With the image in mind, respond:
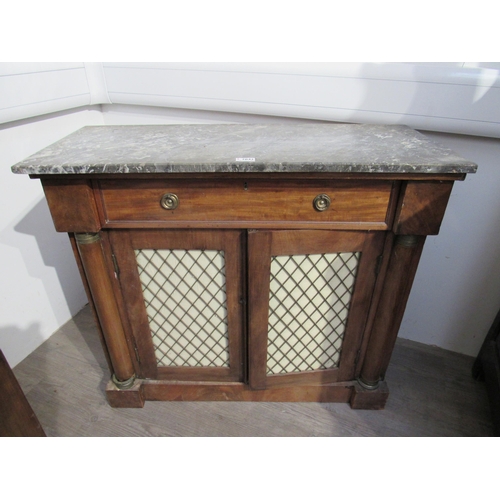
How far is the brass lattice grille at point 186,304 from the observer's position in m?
0.89

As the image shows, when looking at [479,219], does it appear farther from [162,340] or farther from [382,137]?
[162,340]

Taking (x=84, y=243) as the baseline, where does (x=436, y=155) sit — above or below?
above

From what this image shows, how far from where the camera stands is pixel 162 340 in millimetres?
1021

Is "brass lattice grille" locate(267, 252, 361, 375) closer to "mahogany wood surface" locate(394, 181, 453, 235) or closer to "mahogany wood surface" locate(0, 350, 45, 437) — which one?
"mahogany wood surface" locate(394, 181, 453, 235)

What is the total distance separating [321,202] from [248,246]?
196 millimetres

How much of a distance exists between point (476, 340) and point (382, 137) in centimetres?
83

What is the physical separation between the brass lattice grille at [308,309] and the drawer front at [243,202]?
0.12 metres

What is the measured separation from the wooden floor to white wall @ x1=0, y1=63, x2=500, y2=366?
0.48 feet

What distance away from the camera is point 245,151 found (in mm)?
793

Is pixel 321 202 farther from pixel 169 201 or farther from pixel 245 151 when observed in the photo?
pixel 169 201

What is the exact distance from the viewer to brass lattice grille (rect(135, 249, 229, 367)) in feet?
2.92

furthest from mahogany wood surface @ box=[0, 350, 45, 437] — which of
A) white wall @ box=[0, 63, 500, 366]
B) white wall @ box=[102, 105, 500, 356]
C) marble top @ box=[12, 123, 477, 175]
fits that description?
white wall @ box=[102, 105, 500, 356]

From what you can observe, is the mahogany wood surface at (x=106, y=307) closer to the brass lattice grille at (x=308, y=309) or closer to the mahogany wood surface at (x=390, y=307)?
the brass lattice grille at (x=308, y=309)

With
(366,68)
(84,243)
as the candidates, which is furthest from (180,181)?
(366,68)
